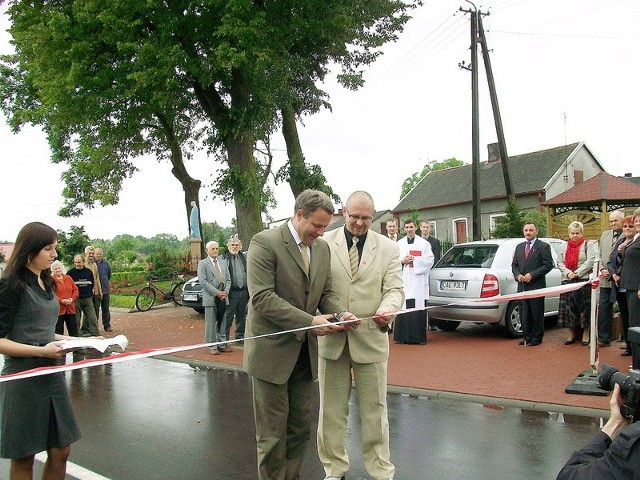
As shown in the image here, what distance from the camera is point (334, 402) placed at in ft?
13.9

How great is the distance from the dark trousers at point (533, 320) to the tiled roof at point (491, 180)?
2715 cm

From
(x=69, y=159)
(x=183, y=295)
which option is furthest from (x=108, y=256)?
(x=183, y=295)

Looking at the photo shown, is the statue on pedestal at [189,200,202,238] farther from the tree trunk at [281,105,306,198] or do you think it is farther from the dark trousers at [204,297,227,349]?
the dark trousers at [204,297,227,349]

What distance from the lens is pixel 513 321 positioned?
33.8 feet

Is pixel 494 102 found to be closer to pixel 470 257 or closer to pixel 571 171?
pixel 470 257

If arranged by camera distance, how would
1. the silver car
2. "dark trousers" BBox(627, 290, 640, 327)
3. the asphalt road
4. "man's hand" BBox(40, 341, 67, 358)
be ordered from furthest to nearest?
the silver car, "dark trousers" BBox(627, 290, 640, 327), the asphalt road, "man's hand" BBox(40, 341, 67, 358)

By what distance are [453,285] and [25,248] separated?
320 inches

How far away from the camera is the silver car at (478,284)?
9945mm

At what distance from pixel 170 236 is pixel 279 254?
61598mm

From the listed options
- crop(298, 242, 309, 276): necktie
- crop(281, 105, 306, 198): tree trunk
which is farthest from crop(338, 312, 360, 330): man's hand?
crop(281, 105, 306, 198): tree trunk

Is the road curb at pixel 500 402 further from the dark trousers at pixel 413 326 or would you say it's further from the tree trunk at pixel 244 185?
the tree trunk at pixel 244 185

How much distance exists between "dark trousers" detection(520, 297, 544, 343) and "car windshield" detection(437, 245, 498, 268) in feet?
3.38

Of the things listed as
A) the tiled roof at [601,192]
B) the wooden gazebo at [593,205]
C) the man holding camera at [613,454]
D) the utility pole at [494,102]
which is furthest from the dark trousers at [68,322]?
the tiled roof at [601,192]

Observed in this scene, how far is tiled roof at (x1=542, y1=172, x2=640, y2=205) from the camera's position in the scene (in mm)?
18719
